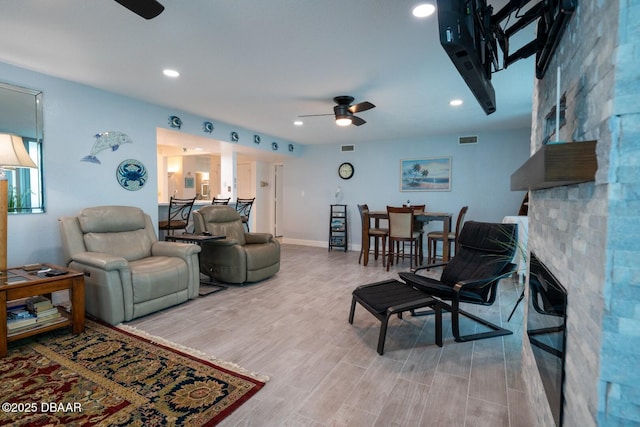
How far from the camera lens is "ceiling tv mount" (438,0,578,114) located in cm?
121

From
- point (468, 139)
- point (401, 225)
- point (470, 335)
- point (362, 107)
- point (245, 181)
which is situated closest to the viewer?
point (470, 335)

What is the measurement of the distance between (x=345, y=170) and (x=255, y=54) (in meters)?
4.51

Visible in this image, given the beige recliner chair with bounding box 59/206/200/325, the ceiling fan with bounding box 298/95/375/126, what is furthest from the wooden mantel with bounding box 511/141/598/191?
the beige recliner chair with bounding box 59/206/200/325

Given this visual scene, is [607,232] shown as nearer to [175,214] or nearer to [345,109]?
[345,109]

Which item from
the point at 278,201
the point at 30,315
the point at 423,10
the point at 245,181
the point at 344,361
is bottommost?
the point at 344,361

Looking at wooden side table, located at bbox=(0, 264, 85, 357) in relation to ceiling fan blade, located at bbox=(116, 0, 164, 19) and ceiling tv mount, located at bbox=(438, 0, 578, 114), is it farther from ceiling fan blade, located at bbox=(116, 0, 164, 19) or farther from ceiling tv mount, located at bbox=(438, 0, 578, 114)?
ceiling tv mount, located at bbox=(438, 0, 578, 114)

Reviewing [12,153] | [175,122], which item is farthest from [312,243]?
[12,153]

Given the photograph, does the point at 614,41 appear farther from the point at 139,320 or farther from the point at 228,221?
the point at 228,221

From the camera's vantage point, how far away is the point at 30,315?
2523mm

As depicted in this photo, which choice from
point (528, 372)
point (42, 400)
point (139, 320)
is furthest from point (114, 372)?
point (528, 372)

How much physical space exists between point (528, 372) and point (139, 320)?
313 cm

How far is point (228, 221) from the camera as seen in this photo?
4.61 m

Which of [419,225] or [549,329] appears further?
[419,225]

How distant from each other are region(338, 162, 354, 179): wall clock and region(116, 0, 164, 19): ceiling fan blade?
216 inches
